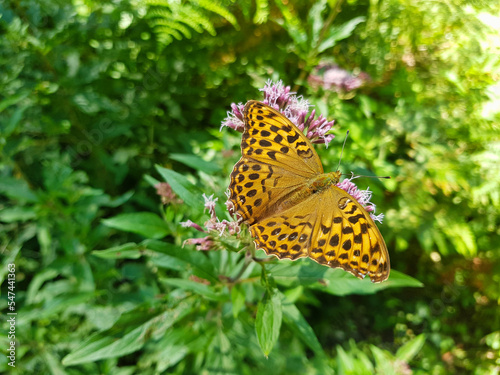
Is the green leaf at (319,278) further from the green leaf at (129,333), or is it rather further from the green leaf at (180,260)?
the green leaf at (129,333)

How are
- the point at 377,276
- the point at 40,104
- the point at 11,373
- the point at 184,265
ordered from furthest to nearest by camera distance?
the point at 40,104
the point at 11,373
the point at 184,265
the point at 377,276

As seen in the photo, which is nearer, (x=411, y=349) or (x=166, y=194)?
(x=166, y=194)

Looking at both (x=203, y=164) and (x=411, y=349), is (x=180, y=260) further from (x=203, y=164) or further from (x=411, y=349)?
(x=411, y=349)

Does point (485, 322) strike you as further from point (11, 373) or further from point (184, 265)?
point (11, 373)

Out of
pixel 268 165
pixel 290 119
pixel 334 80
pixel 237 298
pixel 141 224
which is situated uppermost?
pixel 334 80

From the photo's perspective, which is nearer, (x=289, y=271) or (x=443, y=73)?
(x=289, y=271)

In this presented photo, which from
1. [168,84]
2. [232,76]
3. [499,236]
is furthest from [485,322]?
[168,84]

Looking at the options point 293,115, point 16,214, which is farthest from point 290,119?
point 16,214

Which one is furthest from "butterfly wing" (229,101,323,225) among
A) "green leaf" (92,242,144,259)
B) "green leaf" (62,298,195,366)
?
"green leaf" (62,298,195,366)
